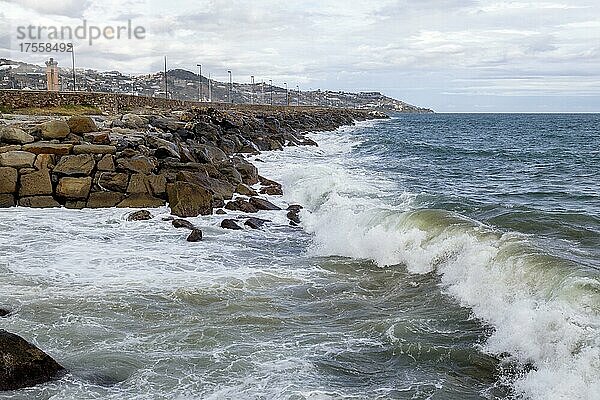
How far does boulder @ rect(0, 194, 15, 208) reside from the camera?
15.5 meters

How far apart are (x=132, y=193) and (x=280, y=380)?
1066 centimetres

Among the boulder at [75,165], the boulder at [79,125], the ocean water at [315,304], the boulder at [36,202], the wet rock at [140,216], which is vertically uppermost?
the boulder at [79,125]

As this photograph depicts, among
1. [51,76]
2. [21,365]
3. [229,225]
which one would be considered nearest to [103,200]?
[229,225]

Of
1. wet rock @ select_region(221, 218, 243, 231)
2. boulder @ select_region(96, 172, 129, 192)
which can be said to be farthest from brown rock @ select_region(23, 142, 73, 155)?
wet rock @ select_region(221, 218, 243, 231)

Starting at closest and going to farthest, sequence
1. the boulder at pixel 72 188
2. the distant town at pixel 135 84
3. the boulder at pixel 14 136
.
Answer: the boulder at pixel 72 188 < the boulder at pixel 14 136 < the distant town at pixel 135 84

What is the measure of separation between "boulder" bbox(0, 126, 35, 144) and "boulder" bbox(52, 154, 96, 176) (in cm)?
144

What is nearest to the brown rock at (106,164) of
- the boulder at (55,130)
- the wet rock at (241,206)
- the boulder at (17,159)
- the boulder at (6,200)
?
the boulder at (17,159)

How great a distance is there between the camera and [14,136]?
1662 centimetres

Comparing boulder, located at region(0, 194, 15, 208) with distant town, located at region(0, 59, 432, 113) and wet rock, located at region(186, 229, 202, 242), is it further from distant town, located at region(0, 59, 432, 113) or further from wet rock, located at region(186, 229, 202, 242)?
distant town, located at region(0, 59, 432, 113)

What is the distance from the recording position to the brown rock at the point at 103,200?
1592 centimetres

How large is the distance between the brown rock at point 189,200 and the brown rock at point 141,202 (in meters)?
0.50

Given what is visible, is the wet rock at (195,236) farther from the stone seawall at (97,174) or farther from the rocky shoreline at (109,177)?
the stone seawall at (97,174)

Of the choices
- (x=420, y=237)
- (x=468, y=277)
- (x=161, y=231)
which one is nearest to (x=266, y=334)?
(x=468, y=277)

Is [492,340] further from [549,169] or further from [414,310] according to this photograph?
[549,169]
